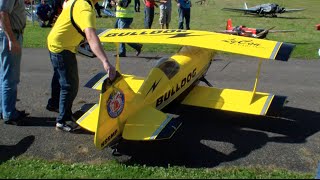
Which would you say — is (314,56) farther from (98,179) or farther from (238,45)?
(98,179)

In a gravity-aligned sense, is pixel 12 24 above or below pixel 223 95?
above

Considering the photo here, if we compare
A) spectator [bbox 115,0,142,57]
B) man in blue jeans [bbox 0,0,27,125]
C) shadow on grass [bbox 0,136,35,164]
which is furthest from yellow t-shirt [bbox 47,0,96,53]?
spectator [bbox 115,0,142,57]

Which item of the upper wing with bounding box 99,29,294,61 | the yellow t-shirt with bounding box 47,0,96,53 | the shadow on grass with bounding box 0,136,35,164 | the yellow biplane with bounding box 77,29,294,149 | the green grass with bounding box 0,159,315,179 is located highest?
the yellow t-shirt with bounding box 47,0,96,53

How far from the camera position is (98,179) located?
4.12 m

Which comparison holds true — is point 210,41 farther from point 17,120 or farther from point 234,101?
point 17,120

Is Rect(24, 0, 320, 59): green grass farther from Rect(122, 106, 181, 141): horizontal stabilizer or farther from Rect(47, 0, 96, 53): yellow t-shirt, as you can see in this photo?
Rect(122, 106, 181, 141): horizontal stabilizer

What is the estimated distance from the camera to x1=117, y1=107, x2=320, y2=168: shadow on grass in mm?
5465

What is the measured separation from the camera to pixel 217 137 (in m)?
6.19

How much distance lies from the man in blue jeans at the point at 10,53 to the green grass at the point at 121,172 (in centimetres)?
158

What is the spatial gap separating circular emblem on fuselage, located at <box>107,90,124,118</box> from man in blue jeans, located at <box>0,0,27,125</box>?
1947mm

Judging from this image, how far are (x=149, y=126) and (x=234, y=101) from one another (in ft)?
6.62

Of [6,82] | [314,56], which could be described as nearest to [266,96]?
[6,82]

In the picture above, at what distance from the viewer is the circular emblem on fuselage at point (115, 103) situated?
4910mm

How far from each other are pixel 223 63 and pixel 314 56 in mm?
3026
